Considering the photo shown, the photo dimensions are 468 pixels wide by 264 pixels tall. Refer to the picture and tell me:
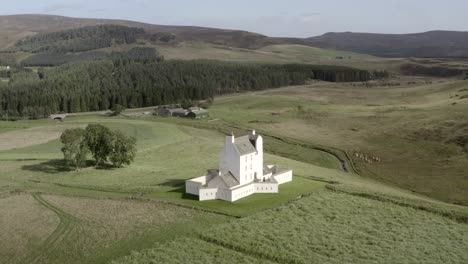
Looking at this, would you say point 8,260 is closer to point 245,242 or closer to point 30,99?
point 245,242

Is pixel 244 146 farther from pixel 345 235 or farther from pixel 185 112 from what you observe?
pixel 185 112

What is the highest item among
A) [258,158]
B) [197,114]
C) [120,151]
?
[258,158]

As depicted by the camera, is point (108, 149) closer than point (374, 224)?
No

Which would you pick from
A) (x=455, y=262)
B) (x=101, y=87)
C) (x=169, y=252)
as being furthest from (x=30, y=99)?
(x=455, y=262)

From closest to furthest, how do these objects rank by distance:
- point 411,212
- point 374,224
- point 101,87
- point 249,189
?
point 374,224 → point 411,212 → point 249,189 → point 101,87

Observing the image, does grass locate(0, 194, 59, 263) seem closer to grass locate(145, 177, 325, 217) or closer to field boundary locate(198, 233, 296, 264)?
grass locate(145, 177, 325, 217)

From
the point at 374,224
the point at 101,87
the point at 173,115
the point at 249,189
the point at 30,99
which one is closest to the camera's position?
the point at 374,224

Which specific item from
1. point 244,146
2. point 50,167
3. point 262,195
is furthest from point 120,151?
point 262,195
